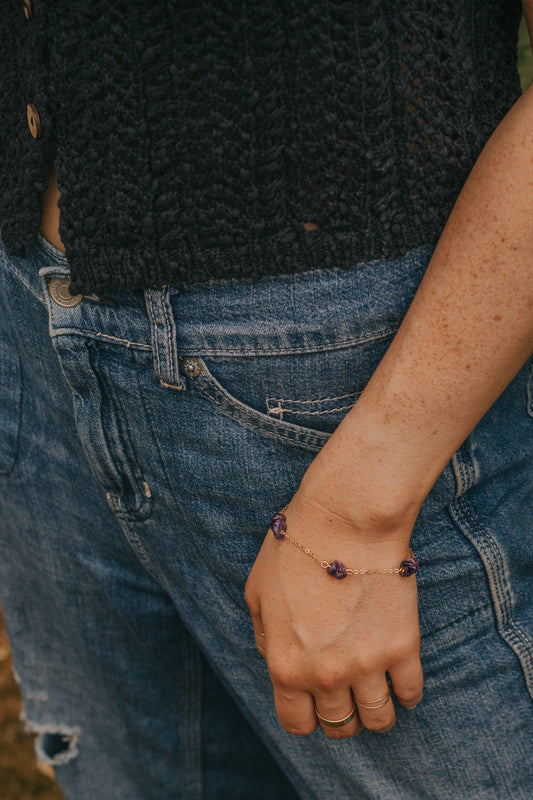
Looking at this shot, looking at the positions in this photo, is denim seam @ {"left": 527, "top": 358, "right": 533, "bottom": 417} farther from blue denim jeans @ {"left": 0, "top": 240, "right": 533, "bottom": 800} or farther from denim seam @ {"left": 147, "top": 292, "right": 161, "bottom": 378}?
denim seam @ {"left": 147, "top": 292, "right": 161, "bottom": 378}

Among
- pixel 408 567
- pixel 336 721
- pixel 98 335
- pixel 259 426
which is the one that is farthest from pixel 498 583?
pixel 98 335

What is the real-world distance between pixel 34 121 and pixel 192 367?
34 centimetres

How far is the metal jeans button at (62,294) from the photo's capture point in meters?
0.86

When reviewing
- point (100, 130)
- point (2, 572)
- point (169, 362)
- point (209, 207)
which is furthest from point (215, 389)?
point (2, 572)

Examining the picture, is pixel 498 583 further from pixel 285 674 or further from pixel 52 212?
pixel 52 212

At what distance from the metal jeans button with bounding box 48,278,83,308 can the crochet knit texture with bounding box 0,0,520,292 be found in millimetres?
38

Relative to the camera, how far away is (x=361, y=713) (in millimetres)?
846

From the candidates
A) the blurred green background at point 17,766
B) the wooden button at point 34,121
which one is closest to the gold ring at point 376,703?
the wooden button at point 34,121

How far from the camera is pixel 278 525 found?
31.5 inches

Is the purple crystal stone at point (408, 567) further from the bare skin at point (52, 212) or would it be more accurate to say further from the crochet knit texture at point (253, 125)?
the bare skin at point (52, 212)

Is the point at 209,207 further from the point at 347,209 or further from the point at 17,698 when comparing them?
the point at 17,698

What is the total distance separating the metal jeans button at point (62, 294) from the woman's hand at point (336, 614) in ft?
1.22

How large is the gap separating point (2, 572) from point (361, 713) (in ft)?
2.62

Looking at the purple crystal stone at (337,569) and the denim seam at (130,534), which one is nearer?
the purple crystal stone at (337,569)
